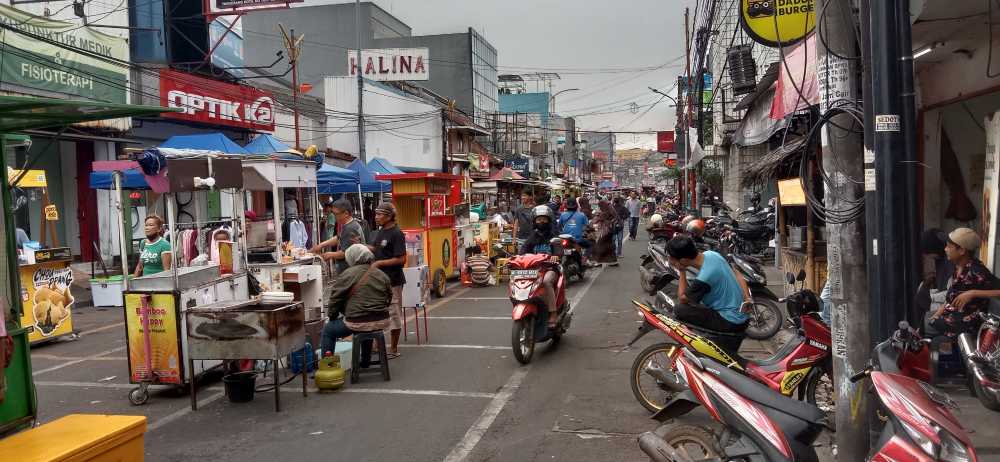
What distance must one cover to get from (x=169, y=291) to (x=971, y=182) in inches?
352

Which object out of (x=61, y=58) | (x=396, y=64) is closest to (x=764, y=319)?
(x=61, y=58)

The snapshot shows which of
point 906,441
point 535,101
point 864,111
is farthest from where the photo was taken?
point 535,101

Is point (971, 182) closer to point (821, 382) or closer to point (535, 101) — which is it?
point (821, 382)

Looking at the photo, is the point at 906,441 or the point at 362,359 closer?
the point at 906,441

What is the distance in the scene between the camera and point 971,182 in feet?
28.6

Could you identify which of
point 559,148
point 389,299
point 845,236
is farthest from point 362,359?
point 559,148

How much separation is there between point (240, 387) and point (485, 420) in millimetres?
2487

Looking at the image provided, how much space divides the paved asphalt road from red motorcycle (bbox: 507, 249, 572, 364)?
25 cm

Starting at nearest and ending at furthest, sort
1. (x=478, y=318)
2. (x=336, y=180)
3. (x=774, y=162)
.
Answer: (x=774, y=162), (x=478, y=318), (x=336, y=180)

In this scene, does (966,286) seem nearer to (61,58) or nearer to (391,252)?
(391,252)

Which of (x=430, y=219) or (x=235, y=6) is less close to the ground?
(x=235, y=6)

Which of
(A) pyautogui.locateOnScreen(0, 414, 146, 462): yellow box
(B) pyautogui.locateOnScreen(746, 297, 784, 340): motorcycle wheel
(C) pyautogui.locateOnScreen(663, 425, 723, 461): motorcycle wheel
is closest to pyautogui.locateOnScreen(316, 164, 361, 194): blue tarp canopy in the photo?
(B) pyautogui.locateOnScreen(746, 297, 784, 340): motorcycle wheel

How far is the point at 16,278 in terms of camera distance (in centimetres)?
516

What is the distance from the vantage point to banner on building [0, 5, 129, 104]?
14.7 m
